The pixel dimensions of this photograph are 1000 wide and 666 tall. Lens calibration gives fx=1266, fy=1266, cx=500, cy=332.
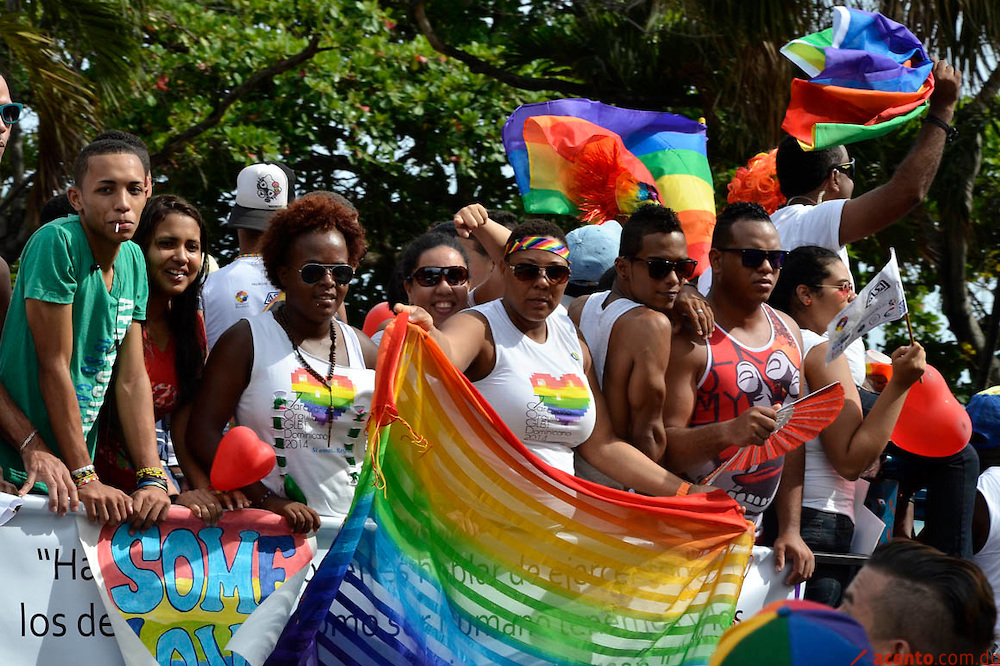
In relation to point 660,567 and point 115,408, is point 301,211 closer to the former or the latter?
point 115,408

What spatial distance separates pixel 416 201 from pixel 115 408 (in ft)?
21.4

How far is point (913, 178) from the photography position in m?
5.03

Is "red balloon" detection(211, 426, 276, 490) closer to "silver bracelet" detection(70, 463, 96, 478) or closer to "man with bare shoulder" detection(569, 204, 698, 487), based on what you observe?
"silver bracelet" detection(70, 463, 96, 478)

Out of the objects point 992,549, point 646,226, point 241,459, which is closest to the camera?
point 241,459

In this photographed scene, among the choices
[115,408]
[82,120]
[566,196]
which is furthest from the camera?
[82,120]

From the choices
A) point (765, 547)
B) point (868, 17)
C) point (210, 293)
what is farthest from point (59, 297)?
point (868, 17)

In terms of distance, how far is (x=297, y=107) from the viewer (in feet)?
33.3

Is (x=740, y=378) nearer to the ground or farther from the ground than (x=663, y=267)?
nearer to the ground

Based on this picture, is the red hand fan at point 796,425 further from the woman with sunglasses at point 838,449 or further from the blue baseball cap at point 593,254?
the blue baseball cap at point 593,254

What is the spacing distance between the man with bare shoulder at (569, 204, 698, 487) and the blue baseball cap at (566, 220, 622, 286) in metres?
0.91

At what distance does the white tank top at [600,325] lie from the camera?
474 centimetres

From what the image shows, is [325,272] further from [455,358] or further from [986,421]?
[986,421]

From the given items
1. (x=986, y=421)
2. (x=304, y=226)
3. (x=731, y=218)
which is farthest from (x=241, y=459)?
(x=986, y=421)

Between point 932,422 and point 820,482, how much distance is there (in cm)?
52
